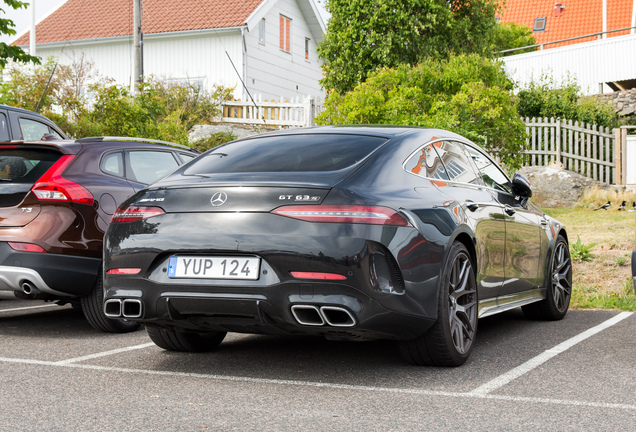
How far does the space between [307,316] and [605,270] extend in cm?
590

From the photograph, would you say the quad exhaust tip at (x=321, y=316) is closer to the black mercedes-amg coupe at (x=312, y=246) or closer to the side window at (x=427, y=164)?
the black mercedes-amg coupe at (x=312, y=246)

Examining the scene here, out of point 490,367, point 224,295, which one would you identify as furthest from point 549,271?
point 224,295

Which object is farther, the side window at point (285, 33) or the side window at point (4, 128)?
the side window at point (285, 33)

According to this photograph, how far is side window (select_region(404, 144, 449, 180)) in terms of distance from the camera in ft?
16.4

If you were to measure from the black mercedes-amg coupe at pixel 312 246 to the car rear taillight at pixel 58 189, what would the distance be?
4.95 feet

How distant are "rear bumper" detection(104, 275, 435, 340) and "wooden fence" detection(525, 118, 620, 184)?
16.1 m

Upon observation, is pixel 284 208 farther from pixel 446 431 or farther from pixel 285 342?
pixel 285 342

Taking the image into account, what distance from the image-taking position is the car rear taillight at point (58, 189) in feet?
20.4

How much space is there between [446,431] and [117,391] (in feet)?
6.06

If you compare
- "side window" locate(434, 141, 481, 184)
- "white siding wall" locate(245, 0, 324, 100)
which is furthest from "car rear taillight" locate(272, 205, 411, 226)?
"white siding wall" locate(245, 0, 324, 100)

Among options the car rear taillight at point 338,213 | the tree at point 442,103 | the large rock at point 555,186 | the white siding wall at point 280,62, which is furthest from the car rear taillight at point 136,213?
the white siding wall at point 280,62

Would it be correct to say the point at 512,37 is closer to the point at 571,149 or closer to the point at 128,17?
the point at 128,17

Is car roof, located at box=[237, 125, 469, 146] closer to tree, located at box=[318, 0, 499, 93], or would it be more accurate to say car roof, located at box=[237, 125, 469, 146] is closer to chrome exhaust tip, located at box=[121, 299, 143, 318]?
chrome exhaust tip, located at box=[121, 299, 143, 318]

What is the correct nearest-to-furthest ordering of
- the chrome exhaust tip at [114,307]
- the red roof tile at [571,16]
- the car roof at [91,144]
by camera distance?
the chrome exhaust tip at [114,307] < the car roof at [91,144] < the red roof tile at [571,16]
